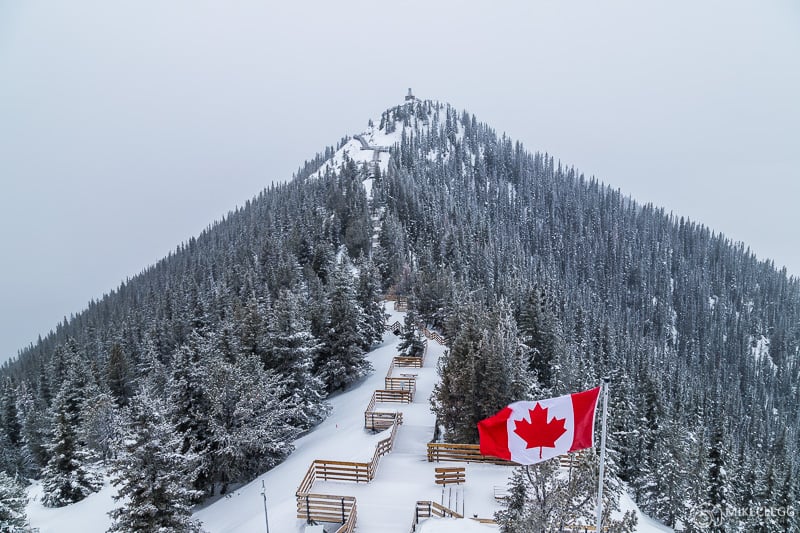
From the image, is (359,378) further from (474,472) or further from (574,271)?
(574,271)

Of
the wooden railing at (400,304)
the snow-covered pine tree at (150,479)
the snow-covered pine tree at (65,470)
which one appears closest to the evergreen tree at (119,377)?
the snow-covered pine tree at (65,470)

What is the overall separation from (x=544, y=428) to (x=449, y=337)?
27.7 meters

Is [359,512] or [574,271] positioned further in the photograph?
[574,271]

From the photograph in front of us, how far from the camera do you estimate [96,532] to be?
25.9m

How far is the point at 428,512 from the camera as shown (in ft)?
54.4

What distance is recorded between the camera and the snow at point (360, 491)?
17.3 m

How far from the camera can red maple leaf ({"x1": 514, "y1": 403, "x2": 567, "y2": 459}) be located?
10.8 m

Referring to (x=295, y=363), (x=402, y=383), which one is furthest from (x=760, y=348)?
(x=295, y=363)

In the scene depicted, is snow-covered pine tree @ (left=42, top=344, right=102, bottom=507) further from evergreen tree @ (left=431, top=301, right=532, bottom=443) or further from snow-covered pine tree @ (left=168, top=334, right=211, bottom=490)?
evergreen tree @ (left=431, top=301, right=532, bottom=443)

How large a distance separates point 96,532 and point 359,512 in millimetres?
19056

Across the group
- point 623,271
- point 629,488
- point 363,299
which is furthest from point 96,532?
point 623,271

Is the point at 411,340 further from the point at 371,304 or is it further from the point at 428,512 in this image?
the point at 428,512

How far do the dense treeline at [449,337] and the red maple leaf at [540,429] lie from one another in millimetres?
1834

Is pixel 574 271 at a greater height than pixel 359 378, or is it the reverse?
pixel 574 271
